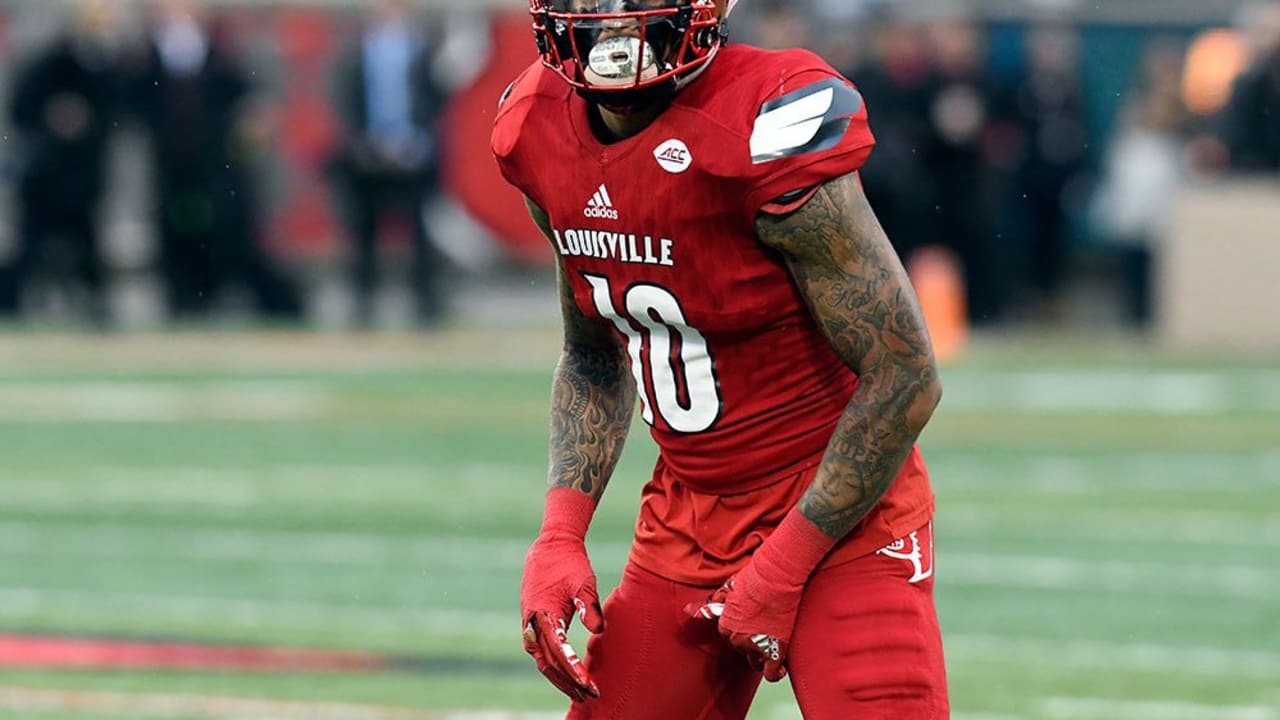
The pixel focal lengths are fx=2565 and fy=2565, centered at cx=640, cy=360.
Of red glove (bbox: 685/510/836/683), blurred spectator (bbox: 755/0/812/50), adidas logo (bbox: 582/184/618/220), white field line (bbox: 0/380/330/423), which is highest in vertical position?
blurred spectator (bbox: 755/0/812/50)

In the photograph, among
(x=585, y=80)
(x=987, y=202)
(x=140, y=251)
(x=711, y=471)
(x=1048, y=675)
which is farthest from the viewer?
(x=140, y=251)

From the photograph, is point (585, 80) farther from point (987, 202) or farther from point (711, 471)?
point (987, 202)

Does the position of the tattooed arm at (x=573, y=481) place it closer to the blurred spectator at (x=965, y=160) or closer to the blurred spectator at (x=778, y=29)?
the blurred spectator at (x=778, y=29)

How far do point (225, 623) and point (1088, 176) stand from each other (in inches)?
407

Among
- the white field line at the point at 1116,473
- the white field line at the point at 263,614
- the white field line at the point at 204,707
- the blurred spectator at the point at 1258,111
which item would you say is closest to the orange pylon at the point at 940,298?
the blurred spectator at the point at 1258,111

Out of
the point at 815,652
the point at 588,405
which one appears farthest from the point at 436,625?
the point at 815,652

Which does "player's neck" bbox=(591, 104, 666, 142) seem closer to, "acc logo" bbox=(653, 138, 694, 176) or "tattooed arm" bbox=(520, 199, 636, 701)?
"acc logo" bbox=(653, 138, 694, 176)

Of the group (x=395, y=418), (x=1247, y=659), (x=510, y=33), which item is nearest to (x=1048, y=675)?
(x=1247, y=659)

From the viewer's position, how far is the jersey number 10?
407 centimetres

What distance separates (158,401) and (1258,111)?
6.96 m

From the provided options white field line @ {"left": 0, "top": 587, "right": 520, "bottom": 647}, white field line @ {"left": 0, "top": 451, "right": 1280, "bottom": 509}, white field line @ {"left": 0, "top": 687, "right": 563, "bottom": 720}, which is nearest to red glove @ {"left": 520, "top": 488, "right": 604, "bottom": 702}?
white field line @ {"left": 0, "top": 687, "right": 563, "bottom": 720}

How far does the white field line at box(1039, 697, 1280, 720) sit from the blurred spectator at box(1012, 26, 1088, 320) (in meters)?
9.79

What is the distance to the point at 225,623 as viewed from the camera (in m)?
7.91

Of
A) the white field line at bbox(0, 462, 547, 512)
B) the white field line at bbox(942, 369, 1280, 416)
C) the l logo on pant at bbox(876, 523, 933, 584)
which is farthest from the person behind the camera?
the white field line at bbox(942, 369, 1280, 416)
